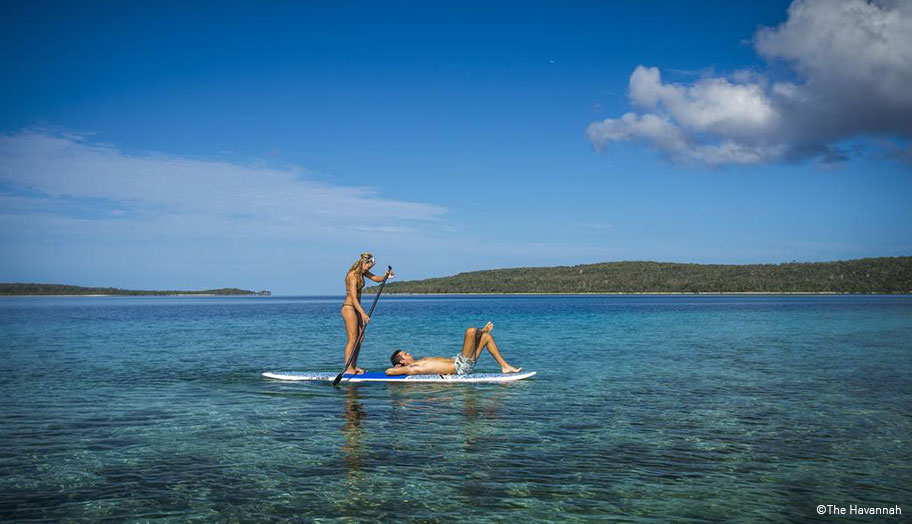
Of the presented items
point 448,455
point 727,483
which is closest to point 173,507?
point 448,455

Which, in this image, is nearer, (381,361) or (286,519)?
(286,519)

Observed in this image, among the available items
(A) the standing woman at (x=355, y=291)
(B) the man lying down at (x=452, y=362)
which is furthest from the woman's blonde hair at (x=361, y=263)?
(B) the man lying down at (x=452, y=362)

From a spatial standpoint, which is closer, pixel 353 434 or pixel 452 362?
pixel 353 434

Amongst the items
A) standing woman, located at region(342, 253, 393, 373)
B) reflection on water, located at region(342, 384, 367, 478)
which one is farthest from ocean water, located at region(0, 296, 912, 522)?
standing woman, located at region(342, 253, 393, 373)

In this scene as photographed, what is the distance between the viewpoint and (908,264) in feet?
656

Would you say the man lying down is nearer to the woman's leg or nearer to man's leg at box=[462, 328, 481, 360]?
man's leg at box=[462, 328, 481, 360]

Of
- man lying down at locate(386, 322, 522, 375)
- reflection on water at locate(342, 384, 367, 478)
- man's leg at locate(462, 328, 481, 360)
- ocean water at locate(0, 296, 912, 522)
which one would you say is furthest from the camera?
man lying down at locate(386, 322, 522, 375)

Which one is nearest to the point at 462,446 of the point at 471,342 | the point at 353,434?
the point at 353,434

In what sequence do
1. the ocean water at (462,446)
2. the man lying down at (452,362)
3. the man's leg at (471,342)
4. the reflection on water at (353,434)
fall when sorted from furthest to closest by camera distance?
1. the man lying down at (452,362)
2. the man's leg at (471,342)
3. the reflection on water at (353,434)
4. the ocean water at (462,446)

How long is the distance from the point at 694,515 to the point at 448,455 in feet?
13.6

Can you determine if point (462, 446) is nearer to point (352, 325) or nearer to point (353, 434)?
point (353, 434)

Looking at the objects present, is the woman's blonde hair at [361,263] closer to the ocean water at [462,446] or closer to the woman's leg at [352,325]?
the woman's leg at [352,325]

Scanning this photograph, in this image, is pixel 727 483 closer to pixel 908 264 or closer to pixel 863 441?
pixel 863 441

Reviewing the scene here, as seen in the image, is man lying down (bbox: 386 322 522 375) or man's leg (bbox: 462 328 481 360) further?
man lying down (bbox: 386 322 522 375)
